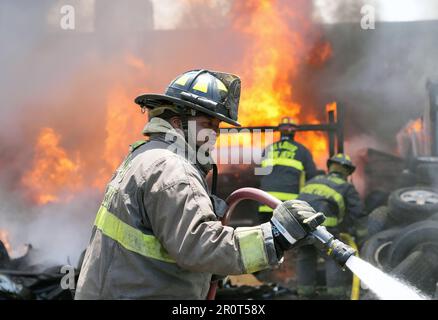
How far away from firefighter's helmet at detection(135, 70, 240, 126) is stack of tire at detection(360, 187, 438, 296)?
3.38 meters

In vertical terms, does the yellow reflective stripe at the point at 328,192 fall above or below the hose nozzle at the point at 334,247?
below

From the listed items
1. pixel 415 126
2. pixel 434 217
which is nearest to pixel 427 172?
pixel 434 217

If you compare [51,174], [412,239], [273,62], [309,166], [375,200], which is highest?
[273,62]

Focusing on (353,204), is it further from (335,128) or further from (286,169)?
(335,128)

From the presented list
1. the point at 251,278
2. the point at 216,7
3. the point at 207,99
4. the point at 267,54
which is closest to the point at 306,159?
the point at 251,278

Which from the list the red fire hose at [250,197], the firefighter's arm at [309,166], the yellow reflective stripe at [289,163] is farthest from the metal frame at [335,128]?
the red fire hose at [250,197]

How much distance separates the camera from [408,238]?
18.5 ft

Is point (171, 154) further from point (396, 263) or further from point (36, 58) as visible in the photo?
point (36, 58)

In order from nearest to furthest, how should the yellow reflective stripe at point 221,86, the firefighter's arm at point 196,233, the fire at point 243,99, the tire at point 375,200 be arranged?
the firefighter's arm at point 196,233 → the yellow reflective stripe at point 221,86 → the tire at point 375,200 → the fire at point 243,99

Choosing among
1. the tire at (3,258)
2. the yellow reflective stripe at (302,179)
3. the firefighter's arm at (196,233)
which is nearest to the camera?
the firefighter's arm at (196,233)

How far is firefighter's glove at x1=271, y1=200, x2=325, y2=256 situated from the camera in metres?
2.09

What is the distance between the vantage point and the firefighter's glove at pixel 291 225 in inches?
82.1

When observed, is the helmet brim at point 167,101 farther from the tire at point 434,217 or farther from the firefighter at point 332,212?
the tire at point 434,217

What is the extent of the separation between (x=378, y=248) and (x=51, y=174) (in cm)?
481
